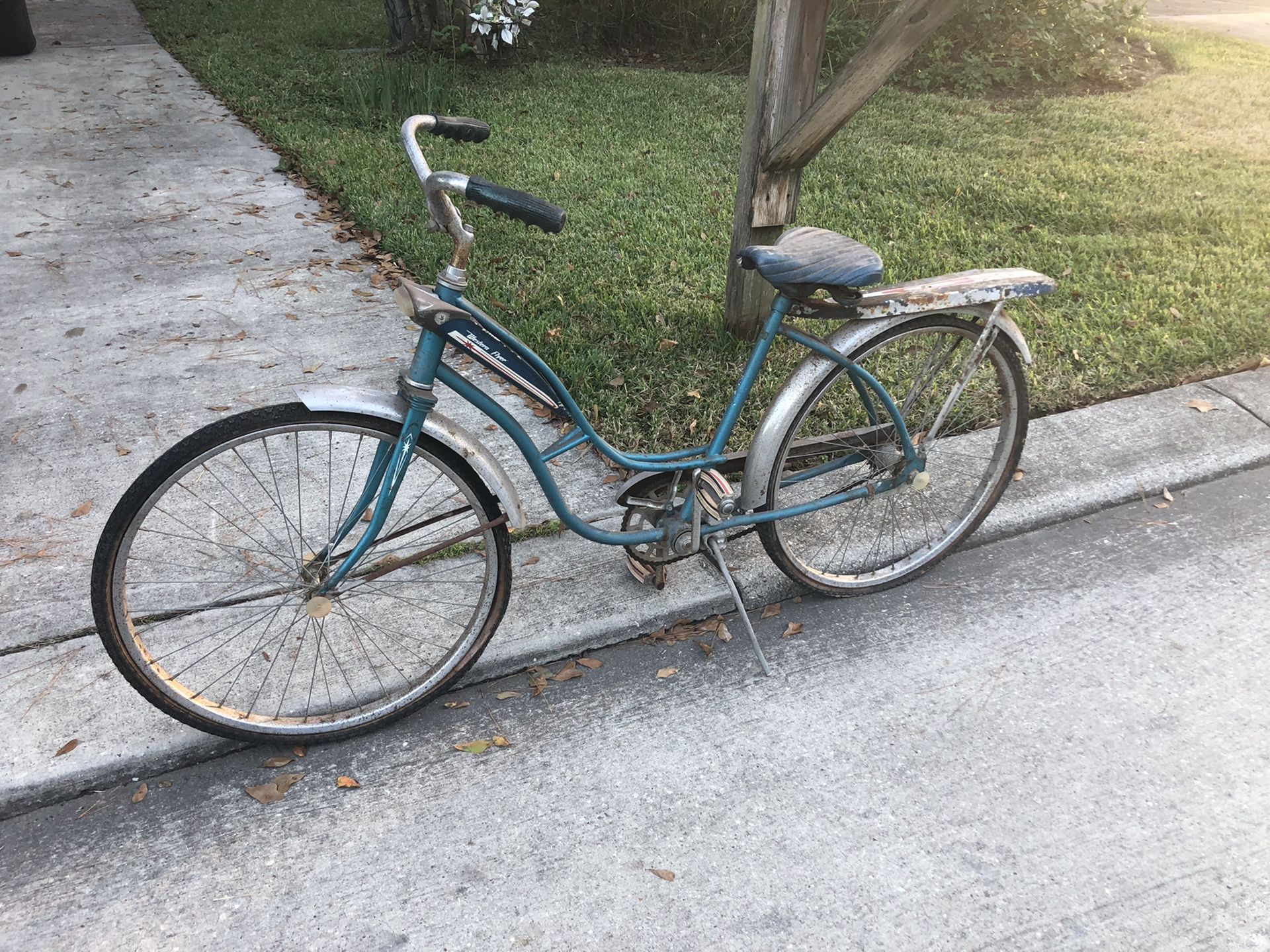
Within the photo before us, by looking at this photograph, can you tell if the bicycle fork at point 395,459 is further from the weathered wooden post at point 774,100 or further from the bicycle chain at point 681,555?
the weathered wooden post at point 774,100

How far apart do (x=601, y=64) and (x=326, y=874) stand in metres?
8.65

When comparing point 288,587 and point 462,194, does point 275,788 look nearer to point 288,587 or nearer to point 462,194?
point 288,587

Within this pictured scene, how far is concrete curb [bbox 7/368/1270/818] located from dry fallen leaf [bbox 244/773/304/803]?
0.17m

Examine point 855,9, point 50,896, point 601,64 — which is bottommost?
point 50,896

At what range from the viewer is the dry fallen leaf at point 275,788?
2145 mm

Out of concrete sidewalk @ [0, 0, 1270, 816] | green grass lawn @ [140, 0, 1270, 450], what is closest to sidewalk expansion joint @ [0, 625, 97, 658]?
concrete sidewalk @ [0, 0, 1270, 816]

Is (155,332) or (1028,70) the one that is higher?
(1028,70)

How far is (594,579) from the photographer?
2770mm

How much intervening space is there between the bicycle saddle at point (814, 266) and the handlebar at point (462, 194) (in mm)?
609

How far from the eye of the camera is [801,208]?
17.3ft

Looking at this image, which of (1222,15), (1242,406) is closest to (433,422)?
(1242,406)

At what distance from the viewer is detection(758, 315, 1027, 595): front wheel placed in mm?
2643

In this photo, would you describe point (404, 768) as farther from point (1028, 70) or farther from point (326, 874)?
point (1028, 70)

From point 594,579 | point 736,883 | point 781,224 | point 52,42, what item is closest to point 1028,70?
point 781,224
